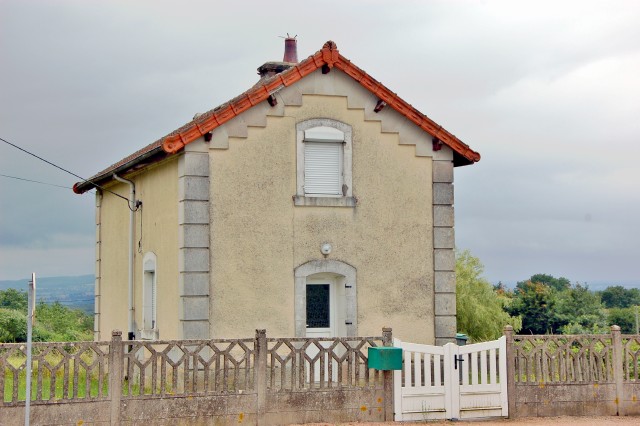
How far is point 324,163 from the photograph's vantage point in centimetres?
1948

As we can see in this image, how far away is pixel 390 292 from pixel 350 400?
3.63 metres

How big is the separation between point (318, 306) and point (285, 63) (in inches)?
247

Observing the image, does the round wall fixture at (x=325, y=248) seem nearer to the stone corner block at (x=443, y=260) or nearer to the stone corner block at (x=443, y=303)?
the stone corner block at (x=443, y=260)

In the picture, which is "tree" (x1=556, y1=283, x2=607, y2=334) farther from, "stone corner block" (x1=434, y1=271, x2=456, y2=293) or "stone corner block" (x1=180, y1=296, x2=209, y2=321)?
"stone corner block" (x1=180, y1=296, x2=209, y2=321)

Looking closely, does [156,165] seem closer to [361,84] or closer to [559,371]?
[361,84]

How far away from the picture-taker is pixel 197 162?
18.3 m

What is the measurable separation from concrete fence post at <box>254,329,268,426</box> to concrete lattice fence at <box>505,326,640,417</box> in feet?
14.3

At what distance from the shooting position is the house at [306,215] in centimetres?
1831

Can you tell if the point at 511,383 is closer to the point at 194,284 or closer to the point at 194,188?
the point at 194,284

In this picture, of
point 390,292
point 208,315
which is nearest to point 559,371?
point 390,292

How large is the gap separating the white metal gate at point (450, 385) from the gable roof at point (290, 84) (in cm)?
479

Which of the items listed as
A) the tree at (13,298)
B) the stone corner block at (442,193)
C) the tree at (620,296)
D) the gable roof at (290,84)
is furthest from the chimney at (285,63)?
the tree at (620,296)

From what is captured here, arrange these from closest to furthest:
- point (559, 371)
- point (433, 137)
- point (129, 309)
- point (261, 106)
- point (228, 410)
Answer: point (228, 410)
point (559, 371)
point (261, 106)
point (433, 137)
point (129, 309)

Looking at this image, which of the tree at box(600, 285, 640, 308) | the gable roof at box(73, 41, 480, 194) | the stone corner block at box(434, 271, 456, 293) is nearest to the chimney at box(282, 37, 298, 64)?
the gable roof at box(73, 41, 480, 194)
